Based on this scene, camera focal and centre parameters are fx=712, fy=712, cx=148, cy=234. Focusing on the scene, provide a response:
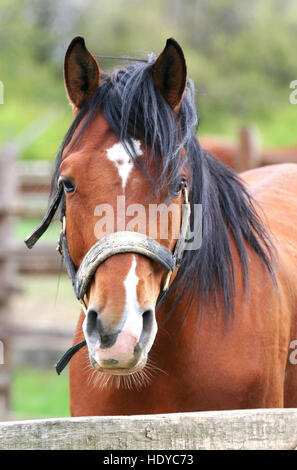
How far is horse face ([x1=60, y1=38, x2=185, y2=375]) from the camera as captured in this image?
2.18 m

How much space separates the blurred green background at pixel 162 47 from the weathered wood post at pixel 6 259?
11224mm

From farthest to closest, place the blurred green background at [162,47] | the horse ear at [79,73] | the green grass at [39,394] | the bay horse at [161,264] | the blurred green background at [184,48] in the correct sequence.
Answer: the blurred green background at [184,48] < the blurred green background at [162,47] < the green grass at [39,394] < the horse ear at [79,73] < the bay horse at [161,264]

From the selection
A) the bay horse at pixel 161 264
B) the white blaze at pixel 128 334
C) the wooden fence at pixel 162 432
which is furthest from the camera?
the bay horse at pixel 161 264

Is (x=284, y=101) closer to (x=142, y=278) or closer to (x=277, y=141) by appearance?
(x=277, y=141)

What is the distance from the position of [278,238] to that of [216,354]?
0.89 metres

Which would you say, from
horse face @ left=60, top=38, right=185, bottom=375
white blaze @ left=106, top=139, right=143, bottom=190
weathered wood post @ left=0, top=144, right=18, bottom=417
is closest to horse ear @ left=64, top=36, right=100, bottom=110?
horse face @ left=60, top=38, right=185, bottom=375

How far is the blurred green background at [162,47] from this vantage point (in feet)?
90.2

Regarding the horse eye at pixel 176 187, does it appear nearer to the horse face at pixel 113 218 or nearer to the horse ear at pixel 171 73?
the horse face at pixel 113 218

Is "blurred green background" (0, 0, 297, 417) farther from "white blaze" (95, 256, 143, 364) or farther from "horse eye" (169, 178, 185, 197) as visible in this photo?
"white blaze" (95, 256, 143, 364)

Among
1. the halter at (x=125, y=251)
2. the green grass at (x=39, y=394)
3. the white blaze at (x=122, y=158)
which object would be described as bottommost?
the green grass at (x=39, y=394)

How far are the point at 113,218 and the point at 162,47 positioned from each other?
95.7 feet

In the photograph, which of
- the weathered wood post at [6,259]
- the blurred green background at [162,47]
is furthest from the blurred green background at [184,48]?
the weathered wood post at [6,259]

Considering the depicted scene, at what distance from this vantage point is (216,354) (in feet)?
8.90

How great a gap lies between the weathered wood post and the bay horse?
17.1 ft
